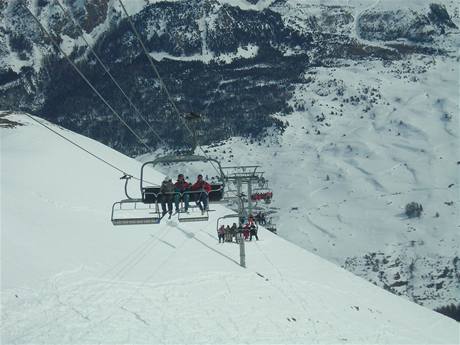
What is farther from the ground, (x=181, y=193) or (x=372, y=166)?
(x=372, y=166)

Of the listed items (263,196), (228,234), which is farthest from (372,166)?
(228,234)

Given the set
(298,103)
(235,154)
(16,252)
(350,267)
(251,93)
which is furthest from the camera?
(251,93)

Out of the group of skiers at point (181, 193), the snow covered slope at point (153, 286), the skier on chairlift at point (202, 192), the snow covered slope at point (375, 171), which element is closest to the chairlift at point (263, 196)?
the snow covered slope at point (153, 286)

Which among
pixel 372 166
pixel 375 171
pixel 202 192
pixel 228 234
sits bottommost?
pixel 228 234

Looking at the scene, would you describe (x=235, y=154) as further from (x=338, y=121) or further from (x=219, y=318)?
(x=219, y=318)

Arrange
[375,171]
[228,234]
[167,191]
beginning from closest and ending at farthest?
[167,191] → [228,234] → [375,171]

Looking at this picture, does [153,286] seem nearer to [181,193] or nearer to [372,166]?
[181,193]

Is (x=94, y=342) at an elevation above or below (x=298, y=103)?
below

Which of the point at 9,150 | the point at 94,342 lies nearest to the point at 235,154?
the point at 9,150

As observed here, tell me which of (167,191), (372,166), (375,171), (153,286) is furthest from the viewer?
(372,166)
